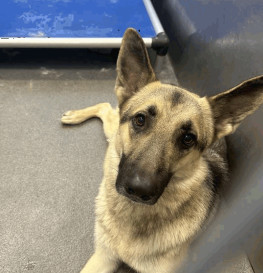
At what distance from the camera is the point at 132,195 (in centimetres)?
111

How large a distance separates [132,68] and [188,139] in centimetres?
42

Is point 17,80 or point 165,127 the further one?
point 17,80

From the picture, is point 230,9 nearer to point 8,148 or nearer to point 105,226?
point 105,226

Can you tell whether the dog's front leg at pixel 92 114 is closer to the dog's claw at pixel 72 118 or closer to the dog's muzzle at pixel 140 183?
the dog's claw at pixel 72 118

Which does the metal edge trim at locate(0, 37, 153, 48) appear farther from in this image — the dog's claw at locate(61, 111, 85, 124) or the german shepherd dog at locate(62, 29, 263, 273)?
the german shepherd dog at locate(62, 29, 263, 273)

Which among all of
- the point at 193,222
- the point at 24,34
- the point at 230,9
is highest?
the point at 230,9

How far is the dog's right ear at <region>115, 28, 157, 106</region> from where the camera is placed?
1265 mm

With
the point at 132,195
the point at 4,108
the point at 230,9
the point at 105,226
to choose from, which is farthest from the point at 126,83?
the point at 4,108

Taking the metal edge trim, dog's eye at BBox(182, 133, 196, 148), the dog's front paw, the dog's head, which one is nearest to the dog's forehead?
the dog's head

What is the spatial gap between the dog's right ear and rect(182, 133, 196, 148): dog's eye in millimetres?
340

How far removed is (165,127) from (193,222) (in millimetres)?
495

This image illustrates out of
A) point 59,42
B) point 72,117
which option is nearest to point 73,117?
point 72,117

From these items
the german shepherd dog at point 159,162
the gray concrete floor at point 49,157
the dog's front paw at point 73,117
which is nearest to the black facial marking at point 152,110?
the german shepherd dog at point 159,162

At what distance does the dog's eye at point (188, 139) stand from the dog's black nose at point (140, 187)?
0.25 metres
